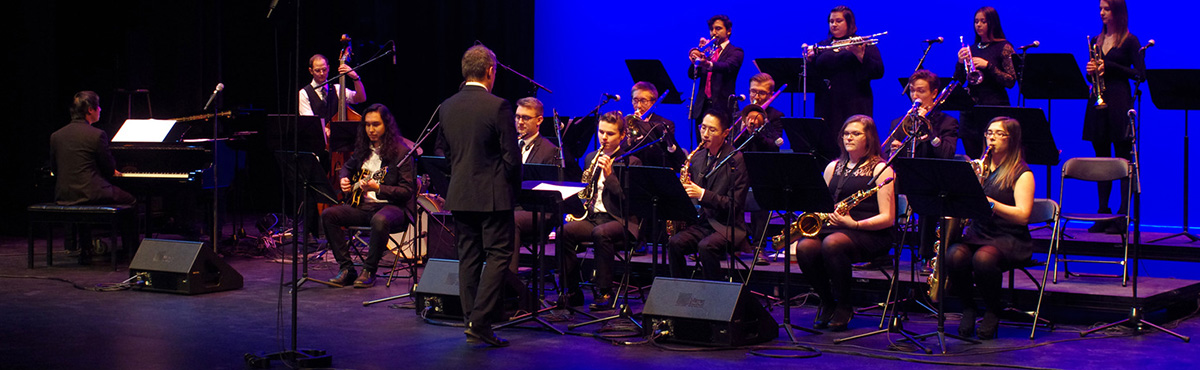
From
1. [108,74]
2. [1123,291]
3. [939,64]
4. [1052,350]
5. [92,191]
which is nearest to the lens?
[1052,350]

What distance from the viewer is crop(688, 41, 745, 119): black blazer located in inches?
339

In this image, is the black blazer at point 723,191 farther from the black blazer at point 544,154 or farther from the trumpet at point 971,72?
the trumpet at point 971,72

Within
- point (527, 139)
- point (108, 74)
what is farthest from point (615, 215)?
point (108, 74)

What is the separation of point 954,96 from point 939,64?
6.69 ft

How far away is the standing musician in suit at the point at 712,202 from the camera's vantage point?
6457mm

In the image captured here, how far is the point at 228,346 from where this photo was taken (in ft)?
17.8

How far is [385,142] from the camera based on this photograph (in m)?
7.65

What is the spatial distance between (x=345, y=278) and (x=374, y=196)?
2.07 feet

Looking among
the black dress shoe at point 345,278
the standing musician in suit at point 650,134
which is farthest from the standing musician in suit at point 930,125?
the black dress shoe at point 345,278

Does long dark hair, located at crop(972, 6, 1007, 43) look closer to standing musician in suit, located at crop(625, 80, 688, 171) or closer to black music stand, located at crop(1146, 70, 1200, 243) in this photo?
black music stand, located at crop(1146, 70, 1200, 243)

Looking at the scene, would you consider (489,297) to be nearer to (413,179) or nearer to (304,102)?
(413,179)

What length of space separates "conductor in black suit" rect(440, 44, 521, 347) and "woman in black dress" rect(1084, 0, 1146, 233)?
4.39 m

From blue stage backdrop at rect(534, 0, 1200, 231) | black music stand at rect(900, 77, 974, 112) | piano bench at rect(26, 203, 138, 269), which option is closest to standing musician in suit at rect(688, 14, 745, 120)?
blue stage backdrop at rect(534, 0, 1200, 231)

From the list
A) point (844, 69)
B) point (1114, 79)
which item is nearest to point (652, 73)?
point (844, 69)
